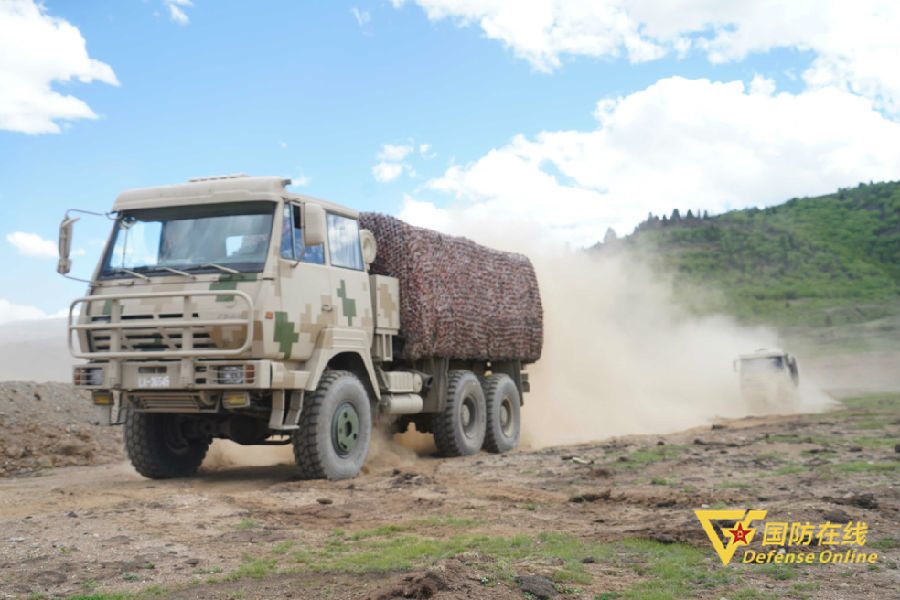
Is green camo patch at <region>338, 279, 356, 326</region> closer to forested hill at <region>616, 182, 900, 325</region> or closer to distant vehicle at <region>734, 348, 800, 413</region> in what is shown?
distant vehicle at <region>734, 348, 800, 413</region>

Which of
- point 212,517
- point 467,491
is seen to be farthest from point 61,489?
point 467,491

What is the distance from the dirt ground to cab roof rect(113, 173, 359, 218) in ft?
10.9

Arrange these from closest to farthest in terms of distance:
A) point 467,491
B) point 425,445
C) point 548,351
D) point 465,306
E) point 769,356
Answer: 1. point 467,491
2. point 465,306
3. point 425,445
4. point 548,351
5. point 769,356

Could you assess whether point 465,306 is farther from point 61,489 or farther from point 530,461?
point 61,489

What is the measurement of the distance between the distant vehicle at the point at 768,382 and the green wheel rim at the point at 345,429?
2144 cm

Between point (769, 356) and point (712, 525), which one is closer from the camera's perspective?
point (712, 525)

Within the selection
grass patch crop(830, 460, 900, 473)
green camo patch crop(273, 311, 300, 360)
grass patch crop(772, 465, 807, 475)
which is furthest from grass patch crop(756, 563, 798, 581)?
green camo patch crop(273, 311, 300, 360)

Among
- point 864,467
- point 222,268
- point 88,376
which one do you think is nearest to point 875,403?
point 864,467

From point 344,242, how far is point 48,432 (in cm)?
728

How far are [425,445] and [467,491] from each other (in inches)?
231

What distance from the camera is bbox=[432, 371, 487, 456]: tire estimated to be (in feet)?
45.5

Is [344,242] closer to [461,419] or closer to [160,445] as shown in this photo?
[160,445]

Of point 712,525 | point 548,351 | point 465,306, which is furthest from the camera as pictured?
point 548,351

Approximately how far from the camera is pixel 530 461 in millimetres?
12766
